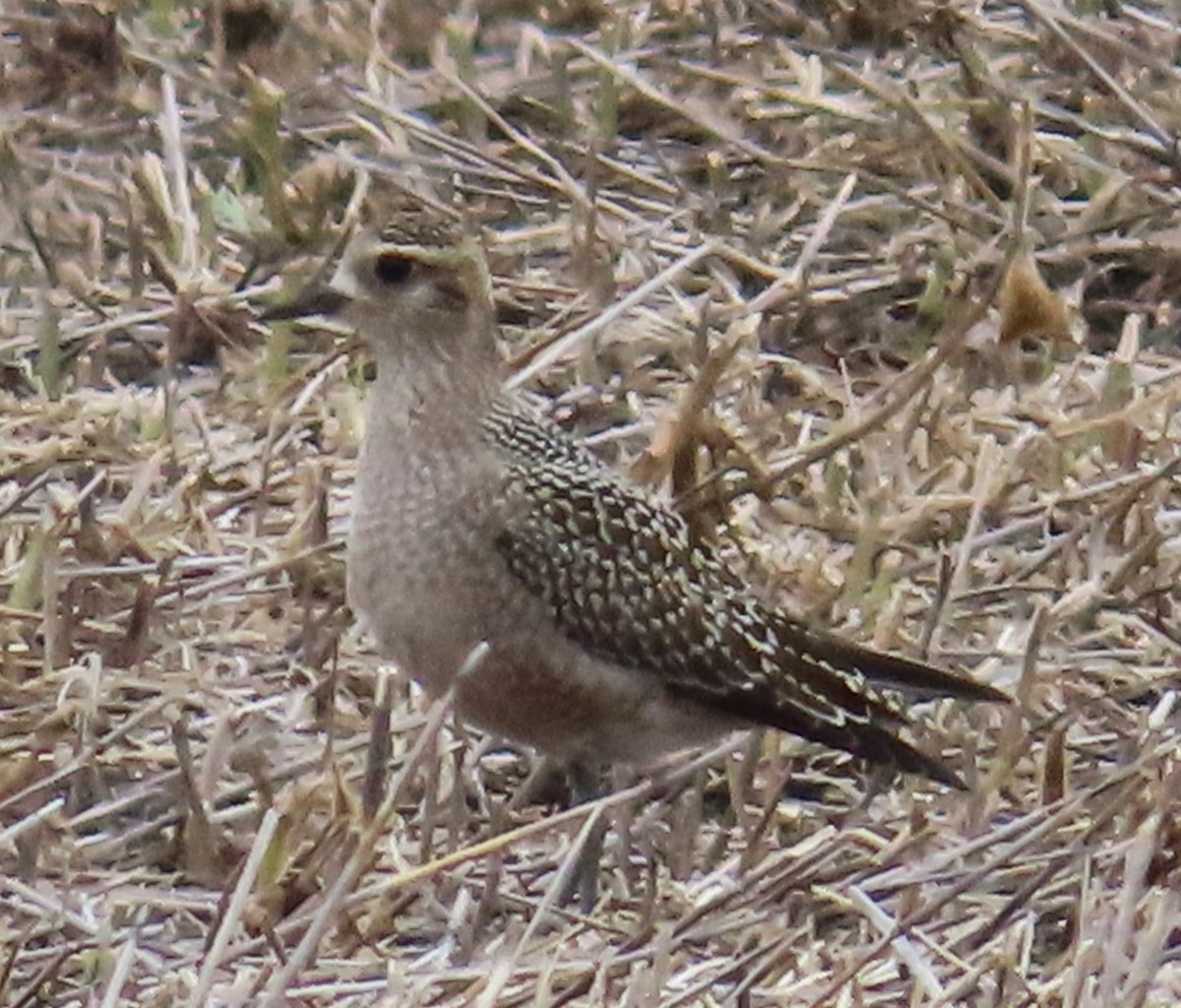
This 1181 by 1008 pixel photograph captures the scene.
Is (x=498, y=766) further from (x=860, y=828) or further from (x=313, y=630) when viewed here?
(x=860, y=828)

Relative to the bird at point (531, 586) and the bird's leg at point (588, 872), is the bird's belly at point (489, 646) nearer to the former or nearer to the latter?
the bird at point (531, 586)

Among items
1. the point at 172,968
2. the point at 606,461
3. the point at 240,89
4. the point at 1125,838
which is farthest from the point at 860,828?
the point at 240,89

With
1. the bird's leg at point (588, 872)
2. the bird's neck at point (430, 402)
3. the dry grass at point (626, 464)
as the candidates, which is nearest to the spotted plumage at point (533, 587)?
the bird's neck at point (430, 402)

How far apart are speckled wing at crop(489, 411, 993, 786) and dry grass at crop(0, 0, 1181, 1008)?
147 mm

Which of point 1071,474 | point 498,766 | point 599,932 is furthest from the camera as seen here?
point 1071,474

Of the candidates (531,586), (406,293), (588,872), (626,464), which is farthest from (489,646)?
(626,464)

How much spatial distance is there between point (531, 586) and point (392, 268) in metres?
0.54

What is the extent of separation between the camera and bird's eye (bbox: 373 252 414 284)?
15.9 ft

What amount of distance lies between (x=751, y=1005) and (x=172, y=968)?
0.77 meters

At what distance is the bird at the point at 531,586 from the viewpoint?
4648 mm

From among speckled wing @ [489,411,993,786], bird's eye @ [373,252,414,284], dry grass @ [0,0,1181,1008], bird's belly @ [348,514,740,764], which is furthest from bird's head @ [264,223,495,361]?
dry grass @ [0,0,1181,1008]

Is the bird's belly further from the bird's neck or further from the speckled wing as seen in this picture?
the bird's neck

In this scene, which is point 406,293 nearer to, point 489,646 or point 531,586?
point 531,586

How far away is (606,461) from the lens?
233 inches
